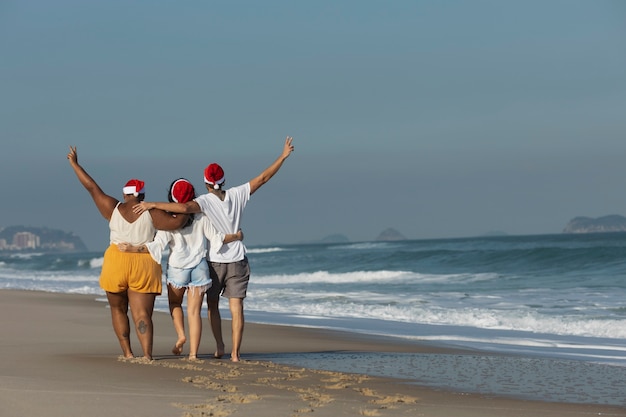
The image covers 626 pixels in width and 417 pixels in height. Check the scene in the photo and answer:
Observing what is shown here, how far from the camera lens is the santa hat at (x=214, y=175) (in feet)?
23.8

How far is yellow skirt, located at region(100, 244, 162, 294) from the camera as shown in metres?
7.01

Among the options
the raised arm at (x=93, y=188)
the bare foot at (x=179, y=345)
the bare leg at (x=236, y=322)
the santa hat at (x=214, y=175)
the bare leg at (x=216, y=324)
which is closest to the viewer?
the raised arm at (x=93, y=188)

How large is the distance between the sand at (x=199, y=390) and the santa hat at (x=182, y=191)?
133cm

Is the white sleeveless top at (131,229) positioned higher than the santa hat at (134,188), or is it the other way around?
the santa hat at (134,188)

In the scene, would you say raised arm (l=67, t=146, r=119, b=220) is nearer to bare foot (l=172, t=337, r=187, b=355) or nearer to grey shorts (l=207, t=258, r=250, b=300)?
grey shorts (l=207, t=258, r=250, b=300)

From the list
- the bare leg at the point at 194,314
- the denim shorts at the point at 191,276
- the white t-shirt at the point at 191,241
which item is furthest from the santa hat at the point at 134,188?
the bare leg at the point at 194,314

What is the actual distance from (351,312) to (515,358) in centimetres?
623

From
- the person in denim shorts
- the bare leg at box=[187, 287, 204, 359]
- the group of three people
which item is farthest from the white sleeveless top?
the bare leg at box=[187, 287, 204, 359]

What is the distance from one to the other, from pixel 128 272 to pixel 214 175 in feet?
3.42

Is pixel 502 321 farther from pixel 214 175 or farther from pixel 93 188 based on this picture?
pixel 93 188

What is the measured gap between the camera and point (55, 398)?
5.19 meters

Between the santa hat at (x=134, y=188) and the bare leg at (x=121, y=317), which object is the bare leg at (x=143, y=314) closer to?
the bare leg at (x=121, y=317)

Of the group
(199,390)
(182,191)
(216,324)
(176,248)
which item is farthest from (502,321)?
(199,390)

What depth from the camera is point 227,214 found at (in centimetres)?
729
